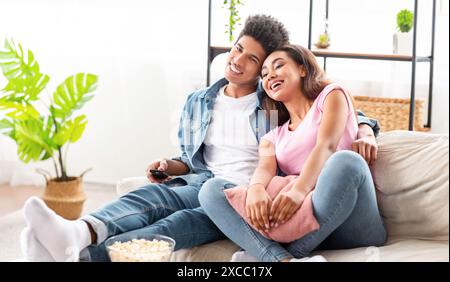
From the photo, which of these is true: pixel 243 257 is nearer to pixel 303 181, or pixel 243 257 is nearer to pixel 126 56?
pixel 303 181

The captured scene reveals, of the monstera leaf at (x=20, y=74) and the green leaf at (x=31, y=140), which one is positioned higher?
the monstera leaf at (x=20, y=74)

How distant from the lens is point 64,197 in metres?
3.00

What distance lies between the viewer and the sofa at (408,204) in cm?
151

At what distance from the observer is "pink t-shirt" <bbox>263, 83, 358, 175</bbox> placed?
5.40 ft

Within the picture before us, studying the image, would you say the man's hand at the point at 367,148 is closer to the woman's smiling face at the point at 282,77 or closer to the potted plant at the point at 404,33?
the woman's smiling face at the point at 282,77

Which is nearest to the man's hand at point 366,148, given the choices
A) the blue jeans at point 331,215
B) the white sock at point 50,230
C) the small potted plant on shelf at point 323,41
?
the blue jeans at point 331,215

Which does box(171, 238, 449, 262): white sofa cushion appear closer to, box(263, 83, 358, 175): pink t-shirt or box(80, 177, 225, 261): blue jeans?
box(80, 177, 225, 261): blue jeans

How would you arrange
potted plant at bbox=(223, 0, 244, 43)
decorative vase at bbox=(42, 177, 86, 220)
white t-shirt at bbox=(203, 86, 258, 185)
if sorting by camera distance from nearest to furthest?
1. white t-shirt at bbox=(203, 86, 258, 185)
2. decorative vase at bbox=(42, 177, 86, 220)
3. potted plant at bbox=(223, 0, 244, 43)

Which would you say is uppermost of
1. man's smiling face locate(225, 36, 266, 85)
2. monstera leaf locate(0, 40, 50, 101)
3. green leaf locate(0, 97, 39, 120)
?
man's smiling face locate(225, 36, 266, 85)

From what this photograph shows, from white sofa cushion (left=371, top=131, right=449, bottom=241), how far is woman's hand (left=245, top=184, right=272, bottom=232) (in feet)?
0.98

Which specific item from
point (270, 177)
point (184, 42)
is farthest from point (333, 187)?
point (184, 42)

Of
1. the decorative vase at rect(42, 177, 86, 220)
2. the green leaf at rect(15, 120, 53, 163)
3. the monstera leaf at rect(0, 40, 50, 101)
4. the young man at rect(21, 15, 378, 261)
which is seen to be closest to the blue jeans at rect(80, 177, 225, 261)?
the young man at rect(21, 15, 378, 261)

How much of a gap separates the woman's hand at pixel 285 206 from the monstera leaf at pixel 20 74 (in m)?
1.88

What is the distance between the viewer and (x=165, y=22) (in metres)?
3.47
